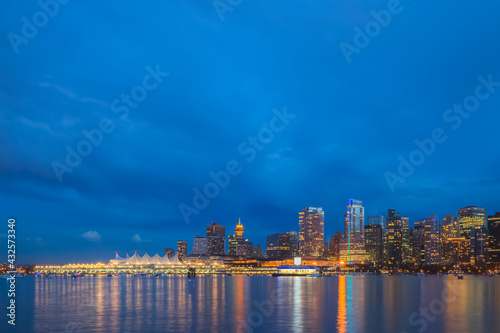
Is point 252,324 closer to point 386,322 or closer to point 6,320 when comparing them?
point 386,322

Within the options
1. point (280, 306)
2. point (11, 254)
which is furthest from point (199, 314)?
point (11, 254)

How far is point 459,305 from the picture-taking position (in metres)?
82.4

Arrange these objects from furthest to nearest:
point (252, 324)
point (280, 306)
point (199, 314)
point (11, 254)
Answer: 1. point (280, 306)
2. point (199, 314)
3. point (252, 324)
4. point (11, 254)

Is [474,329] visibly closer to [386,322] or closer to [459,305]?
[386,322]

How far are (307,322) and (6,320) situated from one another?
39.4 m

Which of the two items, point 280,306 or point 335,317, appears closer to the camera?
point 335,317

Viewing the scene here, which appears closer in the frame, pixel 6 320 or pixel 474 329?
pixel 474 329

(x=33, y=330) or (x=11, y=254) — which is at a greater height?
(x=11, y=254)

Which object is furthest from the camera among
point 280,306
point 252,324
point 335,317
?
point 280,306

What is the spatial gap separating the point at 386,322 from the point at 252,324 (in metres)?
16.5

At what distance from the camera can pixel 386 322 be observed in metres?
60.3

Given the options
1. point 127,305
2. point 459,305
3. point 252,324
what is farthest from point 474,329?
point 127,305

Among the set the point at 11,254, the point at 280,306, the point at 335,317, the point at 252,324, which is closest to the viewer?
the point at 11,254

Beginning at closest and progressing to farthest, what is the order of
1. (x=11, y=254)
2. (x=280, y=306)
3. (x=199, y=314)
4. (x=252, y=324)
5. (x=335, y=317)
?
1. (x=11, y=254)
2. (x=252, y=324)
3. (x=335, y=317)
4. (x=199, y=314)
5. (x=280, y=306)
